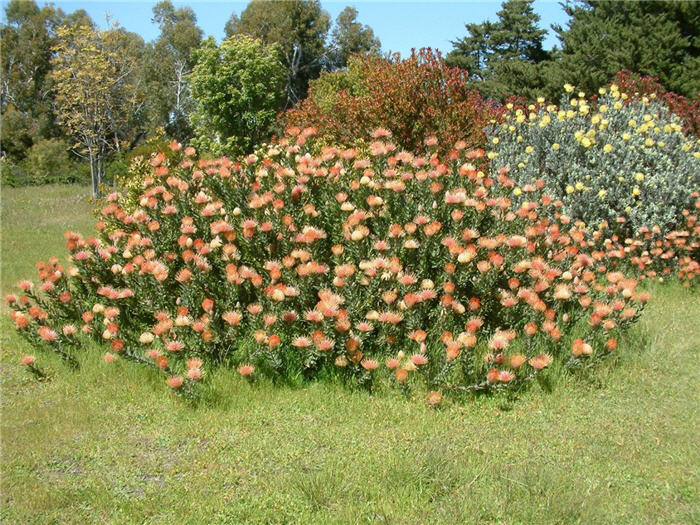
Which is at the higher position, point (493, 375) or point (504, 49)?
point (504, 49)

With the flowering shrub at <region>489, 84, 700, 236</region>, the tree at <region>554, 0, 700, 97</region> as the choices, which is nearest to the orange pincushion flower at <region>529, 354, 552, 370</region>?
the flowering shrub at <region>489, 84, 700, 236</region>

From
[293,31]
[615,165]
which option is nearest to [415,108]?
[615,165]

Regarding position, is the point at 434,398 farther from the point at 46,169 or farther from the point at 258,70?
the point at 46,169

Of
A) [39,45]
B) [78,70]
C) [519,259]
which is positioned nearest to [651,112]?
[519,259]

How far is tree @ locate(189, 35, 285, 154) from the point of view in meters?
17.6

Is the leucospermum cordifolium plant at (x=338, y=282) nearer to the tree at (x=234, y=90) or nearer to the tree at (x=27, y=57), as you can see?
the tree at (x=234, y=90)

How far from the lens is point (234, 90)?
57.8 feet

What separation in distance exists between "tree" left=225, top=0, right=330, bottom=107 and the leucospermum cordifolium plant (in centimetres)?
2993

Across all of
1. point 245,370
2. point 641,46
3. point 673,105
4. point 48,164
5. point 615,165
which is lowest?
point 245,370

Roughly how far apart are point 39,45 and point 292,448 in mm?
39786

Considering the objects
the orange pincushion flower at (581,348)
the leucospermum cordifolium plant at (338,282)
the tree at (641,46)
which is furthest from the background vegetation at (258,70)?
the orange pincushion flower at (581,348)

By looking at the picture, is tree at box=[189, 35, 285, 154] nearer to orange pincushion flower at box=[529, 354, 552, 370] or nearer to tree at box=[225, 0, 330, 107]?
orange pincushion flower at box=[529, 354, 552, 370]

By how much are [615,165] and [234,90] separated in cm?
1339

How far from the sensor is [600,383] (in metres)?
3.92
